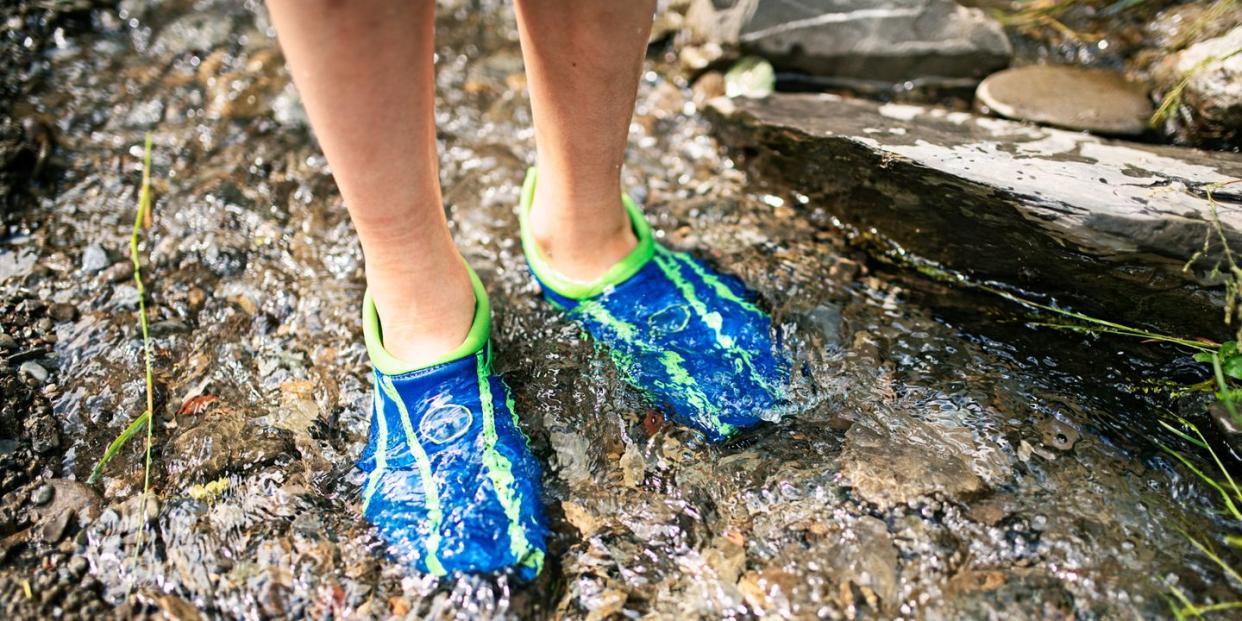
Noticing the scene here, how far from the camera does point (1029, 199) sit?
1840 mm

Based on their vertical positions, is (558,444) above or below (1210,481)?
below

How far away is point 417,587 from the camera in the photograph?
151cm

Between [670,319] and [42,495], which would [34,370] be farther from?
[670,319]

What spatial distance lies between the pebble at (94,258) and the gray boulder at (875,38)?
7.01 ft

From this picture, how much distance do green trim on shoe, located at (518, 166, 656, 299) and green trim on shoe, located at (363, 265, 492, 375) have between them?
0.23m

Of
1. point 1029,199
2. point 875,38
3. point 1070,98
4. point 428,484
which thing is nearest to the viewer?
point 428,484

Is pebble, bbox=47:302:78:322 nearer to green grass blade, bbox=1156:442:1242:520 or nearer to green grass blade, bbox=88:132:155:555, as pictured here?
green grass blade, bbox=88:132:155:555

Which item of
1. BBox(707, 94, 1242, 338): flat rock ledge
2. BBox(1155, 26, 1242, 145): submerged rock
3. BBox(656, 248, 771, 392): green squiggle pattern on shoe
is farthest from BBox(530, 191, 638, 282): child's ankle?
BBox(1155, 26, 1242, 145): submerged rock

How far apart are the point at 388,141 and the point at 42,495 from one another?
43.8 inches

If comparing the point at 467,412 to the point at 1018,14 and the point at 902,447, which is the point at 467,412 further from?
→ the point at 1018,14

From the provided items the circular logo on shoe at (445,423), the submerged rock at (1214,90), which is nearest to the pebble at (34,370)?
the circular logo on shoe at (445,423)

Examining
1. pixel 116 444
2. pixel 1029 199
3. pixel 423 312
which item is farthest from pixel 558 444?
pixel 1029 199

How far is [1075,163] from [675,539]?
4.41 feet

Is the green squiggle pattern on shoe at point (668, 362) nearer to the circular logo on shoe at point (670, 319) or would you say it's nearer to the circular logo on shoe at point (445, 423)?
the circular logo on shoe at point (670, 319)
